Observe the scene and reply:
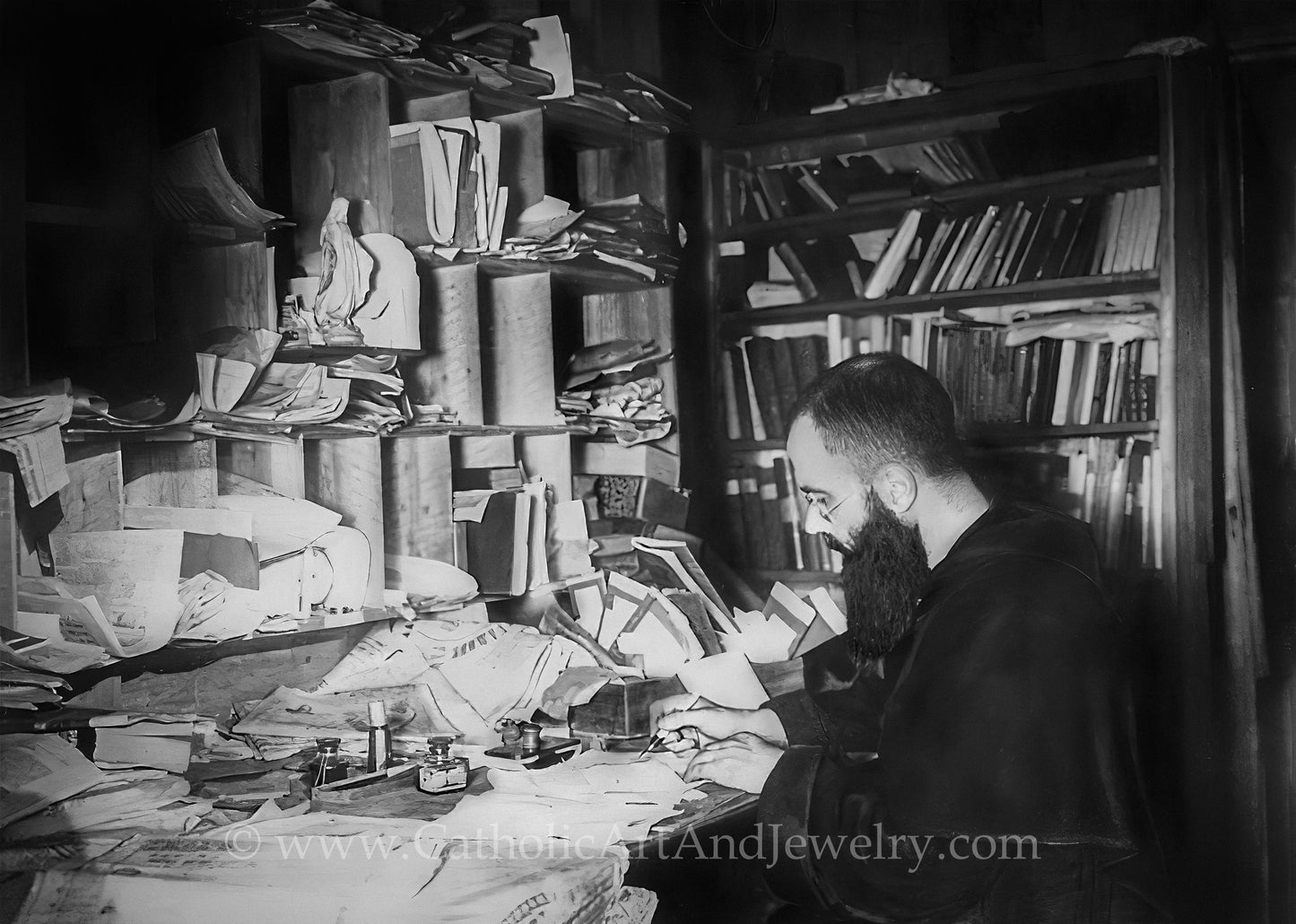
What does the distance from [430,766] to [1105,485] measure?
1.28 metres

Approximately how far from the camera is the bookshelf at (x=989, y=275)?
1.93 metres

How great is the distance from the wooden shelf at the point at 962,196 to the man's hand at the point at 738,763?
0.98m

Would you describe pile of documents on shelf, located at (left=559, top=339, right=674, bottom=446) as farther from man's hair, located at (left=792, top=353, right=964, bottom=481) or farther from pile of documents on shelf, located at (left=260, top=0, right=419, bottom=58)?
pile of documents on shelf, located at (left=260, top=0, right=419, bottom=58)

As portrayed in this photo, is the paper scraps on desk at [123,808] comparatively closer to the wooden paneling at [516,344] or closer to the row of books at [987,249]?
the wooden paneling at [516,344]

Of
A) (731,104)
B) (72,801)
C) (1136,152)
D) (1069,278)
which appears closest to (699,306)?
(731,104)

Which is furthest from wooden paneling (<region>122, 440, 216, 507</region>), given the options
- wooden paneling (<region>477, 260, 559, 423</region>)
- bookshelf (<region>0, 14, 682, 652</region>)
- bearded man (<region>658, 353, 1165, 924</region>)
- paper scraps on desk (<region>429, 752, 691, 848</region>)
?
bearded man (<region>658, 353, 1165, 924</region>)

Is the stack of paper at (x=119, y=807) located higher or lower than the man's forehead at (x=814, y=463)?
lower

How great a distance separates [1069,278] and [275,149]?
144 cm

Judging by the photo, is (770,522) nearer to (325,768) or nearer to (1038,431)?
(1038,431)

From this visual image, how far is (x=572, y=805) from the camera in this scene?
167 centimetres

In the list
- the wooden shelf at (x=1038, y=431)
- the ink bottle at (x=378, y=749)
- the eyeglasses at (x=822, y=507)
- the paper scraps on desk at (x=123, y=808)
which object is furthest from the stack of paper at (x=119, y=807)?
the wooden shelf at (x=1038, y=431)

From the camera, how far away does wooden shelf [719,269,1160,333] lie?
1.96m

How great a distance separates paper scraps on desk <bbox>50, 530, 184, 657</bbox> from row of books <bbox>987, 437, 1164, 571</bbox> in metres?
1.43

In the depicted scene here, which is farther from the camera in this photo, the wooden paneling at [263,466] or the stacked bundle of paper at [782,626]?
the stacked bundle of paper at [782,626]
